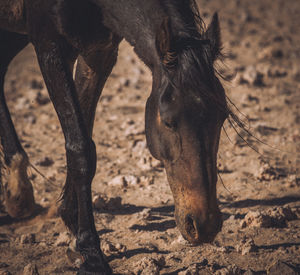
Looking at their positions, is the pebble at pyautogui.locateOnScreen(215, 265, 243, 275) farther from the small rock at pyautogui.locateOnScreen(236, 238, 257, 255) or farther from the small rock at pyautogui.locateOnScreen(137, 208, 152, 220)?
the small rock at pyautogui.locateOnScreen(137, 208, 152, 220)

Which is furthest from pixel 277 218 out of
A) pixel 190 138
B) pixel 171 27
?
pixel 171 27

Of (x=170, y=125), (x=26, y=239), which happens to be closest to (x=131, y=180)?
(x=26, y=239)

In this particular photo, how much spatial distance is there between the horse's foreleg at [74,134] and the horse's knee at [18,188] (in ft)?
2.71

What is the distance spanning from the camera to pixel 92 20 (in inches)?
110

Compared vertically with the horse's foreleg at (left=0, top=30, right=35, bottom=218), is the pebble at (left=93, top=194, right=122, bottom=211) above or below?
below

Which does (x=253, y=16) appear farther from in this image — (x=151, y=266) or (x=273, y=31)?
(x=151, y=266)

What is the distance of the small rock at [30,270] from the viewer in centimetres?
279

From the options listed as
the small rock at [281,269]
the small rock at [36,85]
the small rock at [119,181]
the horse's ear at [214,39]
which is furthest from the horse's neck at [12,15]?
the small rock at [36,85]

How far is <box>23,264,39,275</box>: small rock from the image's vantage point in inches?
110

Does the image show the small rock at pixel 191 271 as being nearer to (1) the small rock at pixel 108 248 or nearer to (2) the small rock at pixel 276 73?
(1) the small rock at pixel 108 248

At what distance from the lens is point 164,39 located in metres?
2.14

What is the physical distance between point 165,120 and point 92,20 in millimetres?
1016

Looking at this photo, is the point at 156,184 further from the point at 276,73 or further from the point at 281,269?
the point at 276,73

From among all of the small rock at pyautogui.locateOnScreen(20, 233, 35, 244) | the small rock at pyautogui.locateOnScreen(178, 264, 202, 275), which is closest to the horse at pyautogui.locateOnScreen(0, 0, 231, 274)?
the small rock at pyautogui.locateOnScreen(20, 233, 35, 244)
